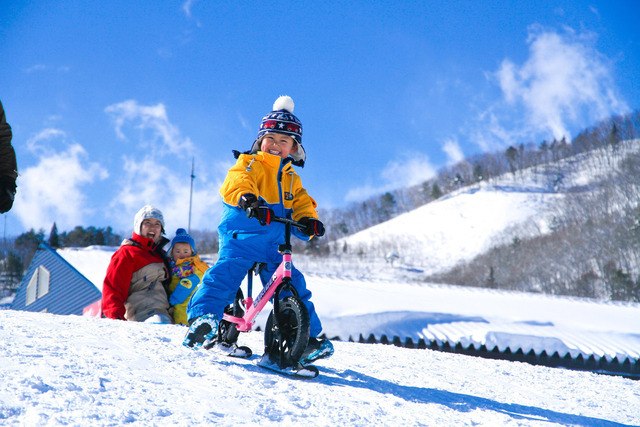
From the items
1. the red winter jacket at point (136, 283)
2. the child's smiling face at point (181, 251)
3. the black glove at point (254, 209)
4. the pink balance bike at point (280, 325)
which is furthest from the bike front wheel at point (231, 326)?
the child's smiling face at point (181, 251)

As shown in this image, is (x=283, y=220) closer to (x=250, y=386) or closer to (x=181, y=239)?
(x=250, y=386)

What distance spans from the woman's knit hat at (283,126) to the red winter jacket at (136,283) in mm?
2206

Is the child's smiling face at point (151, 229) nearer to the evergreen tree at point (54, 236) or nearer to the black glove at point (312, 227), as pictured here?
the black glove at point (312, 227)

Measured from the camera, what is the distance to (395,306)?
9.80 m

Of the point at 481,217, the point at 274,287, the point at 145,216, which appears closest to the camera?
the point at 274,287

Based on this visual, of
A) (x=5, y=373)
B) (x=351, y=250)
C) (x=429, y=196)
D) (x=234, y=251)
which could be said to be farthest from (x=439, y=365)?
(x=429, y=196)

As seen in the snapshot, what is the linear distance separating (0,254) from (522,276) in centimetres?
5927

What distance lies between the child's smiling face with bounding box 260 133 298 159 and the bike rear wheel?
108cm

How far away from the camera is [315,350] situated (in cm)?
284

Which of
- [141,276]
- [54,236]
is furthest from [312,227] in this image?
[54,236]

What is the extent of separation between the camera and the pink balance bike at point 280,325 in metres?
2.72

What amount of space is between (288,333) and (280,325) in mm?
67

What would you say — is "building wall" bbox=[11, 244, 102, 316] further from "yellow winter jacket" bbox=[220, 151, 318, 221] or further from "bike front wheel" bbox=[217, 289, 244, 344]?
"yellow winter jacket" bbox=[220, 151, 318, 221]

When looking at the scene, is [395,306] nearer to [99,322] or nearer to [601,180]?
[99,322]
